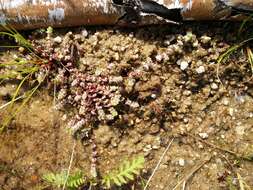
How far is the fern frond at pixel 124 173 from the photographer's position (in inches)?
135

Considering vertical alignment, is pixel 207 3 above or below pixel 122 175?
above

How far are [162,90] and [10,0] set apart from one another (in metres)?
1.62

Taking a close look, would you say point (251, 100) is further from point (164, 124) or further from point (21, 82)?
point (21, 82)

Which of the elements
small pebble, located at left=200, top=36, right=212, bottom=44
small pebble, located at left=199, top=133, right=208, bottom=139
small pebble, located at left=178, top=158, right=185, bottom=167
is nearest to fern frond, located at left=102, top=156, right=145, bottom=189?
small pebble, located at left=178, top=158, right=185, bottom=167

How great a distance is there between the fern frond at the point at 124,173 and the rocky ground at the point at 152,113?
10 centimetres

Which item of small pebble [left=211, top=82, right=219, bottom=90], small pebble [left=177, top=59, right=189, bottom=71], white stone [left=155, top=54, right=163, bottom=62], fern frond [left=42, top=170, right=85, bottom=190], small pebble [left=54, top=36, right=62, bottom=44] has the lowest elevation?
fern frond [left=42, top=170, right=85, bottom=190]

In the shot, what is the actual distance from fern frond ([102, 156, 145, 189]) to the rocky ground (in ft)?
0.33

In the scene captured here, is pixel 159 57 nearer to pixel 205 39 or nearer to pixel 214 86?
pixel 205 39

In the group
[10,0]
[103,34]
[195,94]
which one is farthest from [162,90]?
[10,0]

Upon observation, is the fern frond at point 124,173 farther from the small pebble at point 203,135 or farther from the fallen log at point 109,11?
the fallen log at point 109,11

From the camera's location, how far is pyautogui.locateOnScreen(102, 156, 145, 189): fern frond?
135 inches

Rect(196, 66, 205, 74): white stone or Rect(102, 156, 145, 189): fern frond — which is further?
Rect(196, 66, 205, 74): white stone

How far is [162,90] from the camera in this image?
12.3 feet

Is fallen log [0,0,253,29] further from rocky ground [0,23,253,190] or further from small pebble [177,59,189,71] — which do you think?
small pebble [177,59,189,71]
